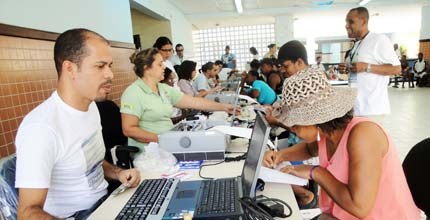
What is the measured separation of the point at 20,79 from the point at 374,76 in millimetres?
2524

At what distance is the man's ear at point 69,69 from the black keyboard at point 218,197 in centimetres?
66

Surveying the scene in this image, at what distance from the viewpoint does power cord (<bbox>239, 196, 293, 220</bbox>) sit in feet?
2.39

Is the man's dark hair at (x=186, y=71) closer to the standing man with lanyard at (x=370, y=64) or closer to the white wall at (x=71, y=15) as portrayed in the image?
the white wall at (x=71, y=15)

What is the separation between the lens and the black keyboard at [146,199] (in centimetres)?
97

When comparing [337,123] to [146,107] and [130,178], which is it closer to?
[130,178]

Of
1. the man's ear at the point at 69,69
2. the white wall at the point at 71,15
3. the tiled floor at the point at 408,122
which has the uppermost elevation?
the white wall at the point at 71,15

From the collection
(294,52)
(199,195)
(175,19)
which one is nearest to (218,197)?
(199,195)

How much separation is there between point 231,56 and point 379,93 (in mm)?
8234

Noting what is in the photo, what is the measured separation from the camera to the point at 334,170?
1034mm

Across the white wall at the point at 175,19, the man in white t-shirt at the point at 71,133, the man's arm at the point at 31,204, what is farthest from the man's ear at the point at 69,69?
the white wall at the point at 175,19

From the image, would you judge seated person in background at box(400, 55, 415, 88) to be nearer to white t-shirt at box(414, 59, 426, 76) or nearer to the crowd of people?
white t-shirt at box(414, 59, 426, 76)

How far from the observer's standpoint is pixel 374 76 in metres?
2.18

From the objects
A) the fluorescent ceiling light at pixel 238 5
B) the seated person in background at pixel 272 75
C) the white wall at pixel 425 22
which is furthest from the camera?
the white wall at pixel 425 22

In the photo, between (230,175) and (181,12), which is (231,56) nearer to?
(181,12)
